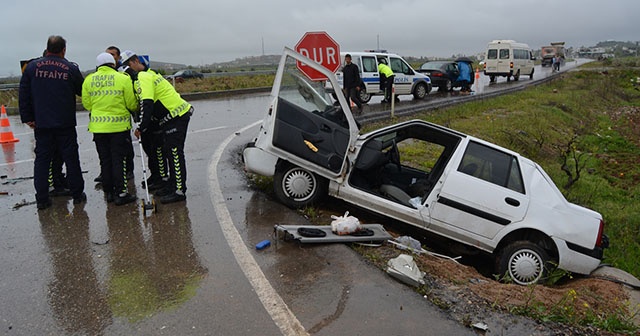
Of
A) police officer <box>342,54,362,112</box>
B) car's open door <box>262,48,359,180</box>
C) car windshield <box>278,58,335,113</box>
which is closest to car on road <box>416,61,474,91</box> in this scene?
police officer <box>342,54,362,112</box>

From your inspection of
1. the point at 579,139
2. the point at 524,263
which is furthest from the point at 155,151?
the point at 579,139

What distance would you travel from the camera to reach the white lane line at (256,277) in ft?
10.7

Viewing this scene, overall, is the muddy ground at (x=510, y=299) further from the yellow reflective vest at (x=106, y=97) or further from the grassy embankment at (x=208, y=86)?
the grassy embankment at (x=208, y=86)

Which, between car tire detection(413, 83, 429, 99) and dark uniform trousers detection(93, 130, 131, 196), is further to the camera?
car tire detection(413, 83, 429, 99)

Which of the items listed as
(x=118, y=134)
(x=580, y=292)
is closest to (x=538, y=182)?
(x=580, y=292)

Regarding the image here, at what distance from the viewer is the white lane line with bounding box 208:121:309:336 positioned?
10.7 feet

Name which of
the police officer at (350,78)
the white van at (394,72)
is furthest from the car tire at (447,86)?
the police officer at (350,78)

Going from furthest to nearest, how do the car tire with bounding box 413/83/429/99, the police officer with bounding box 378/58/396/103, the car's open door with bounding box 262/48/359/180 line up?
the car tire with bounding box 413/83/429/99 → the police officer with bounding box 378/58/396/103 → the car's open door with bounding box 262/48/359/180

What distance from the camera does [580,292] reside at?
173 inches

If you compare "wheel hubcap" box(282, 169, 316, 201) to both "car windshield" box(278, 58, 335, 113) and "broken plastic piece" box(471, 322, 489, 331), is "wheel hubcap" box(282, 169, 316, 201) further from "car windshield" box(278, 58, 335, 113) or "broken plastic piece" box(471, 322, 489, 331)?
"broken plastic piece" box(471, 322, 489, 331)

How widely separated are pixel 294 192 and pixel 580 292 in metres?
3.19

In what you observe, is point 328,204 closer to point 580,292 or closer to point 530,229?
point 530,229

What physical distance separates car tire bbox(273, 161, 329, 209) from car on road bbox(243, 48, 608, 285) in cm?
1

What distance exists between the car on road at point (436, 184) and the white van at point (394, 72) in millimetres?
10624
